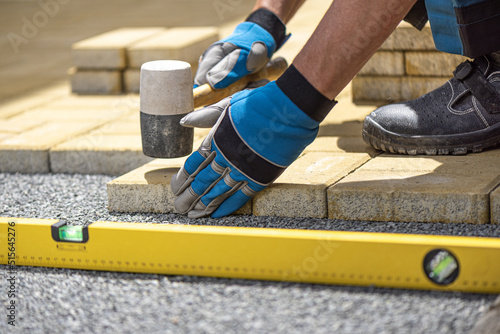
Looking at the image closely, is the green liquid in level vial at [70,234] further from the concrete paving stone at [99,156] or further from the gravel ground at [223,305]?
the concrete paving stone at [99,156]

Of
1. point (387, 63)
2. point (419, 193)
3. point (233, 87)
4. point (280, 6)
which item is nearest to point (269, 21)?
point (280, 6)

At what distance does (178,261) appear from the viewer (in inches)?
79.6

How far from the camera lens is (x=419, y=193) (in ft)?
7.32

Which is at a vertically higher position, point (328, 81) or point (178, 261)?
point (328, 81)

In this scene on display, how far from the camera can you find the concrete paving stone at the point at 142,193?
2.52m

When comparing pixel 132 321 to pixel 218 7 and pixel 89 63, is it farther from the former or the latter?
pixel 218 7

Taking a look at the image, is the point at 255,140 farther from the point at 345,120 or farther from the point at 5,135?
the point at 5,135

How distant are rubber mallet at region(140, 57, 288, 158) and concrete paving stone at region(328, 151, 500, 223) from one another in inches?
23.5

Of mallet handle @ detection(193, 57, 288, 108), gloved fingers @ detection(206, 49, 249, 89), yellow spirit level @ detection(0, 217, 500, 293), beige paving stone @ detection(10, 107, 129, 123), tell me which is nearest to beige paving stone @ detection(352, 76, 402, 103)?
mallet handle @ detection(193, 57, 288, 108)

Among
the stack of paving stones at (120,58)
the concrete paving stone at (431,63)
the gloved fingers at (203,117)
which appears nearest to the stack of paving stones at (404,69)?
the concrete paving stone at (431,63)

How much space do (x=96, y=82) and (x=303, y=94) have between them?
2.58m

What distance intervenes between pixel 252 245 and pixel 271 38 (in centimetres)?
129

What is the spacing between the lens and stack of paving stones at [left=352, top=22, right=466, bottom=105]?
132 inches

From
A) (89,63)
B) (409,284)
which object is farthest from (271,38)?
(89,63)
